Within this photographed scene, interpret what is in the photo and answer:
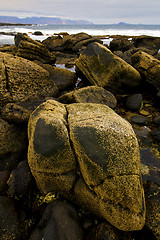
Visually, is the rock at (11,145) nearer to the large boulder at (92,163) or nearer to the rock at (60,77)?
the large boulder at (92,163)

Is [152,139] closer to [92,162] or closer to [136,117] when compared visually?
[136,117]

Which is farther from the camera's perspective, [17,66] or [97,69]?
[97,69]

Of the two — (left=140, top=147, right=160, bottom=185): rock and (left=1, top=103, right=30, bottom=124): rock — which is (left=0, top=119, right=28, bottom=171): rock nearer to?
(left=1, top=103, right=30, bottom=124): rock

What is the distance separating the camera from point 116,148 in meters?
2.71

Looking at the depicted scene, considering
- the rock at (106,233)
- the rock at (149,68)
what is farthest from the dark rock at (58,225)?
the rock at (149,68)

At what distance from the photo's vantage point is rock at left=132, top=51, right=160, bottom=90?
7270 mm

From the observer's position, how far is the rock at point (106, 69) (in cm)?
692

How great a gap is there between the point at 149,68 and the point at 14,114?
20.5 ft

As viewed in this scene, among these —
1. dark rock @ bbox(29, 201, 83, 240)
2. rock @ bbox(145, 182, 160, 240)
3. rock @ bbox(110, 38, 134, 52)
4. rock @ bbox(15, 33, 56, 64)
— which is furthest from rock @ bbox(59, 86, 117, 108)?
rock @ bbox(110, 38, 134, 52)

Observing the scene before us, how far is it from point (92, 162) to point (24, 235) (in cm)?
161

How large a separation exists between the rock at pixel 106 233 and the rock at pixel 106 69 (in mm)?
5542

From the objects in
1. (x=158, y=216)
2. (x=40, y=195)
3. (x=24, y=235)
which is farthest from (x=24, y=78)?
(x=158, y=216)

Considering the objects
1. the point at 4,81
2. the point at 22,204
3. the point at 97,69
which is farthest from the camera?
the point at 97,69

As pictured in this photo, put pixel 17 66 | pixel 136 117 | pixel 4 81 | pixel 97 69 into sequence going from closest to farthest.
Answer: pixel 4 81, pixel 17 66, pixel 136 117, pixel 97 69
